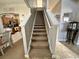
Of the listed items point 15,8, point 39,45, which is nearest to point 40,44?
point 39,45

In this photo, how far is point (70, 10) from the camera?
17.2 feet

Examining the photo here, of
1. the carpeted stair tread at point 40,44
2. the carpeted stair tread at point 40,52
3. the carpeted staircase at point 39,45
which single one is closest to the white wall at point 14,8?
the carpeted staircase at point 39,45

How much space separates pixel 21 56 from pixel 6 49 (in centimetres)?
100

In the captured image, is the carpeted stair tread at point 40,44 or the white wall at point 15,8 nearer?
the carpeted stair tread at point 40,44

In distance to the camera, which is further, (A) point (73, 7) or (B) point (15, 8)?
(B) point (15, 8)

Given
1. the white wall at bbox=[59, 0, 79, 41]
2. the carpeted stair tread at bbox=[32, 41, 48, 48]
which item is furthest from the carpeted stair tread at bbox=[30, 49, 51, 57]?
the white wall at bbox=[59, 0, 79, 41]

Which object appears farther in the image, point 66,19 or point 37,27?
point 66,19

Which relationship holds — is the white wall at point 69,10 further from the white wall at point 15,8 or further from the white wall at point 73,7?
the white wall at point 15,8

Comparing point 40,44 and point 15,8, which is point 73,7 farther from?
point 15,8

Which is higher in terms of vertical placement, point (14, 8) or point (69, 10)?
point (14, 8)

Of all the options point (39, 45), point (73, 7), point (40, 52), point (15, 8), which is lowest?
point (40, 52)

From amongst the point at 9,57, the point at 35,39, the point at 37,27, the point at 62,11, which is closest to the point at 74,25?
the point at 62,11

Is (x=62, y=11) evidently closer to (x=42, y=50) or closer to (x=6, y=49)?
(x=42, y=50)

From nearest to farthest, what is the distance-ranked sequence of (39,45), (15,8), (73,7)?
(39,45)
(73,7)
(15,8)
